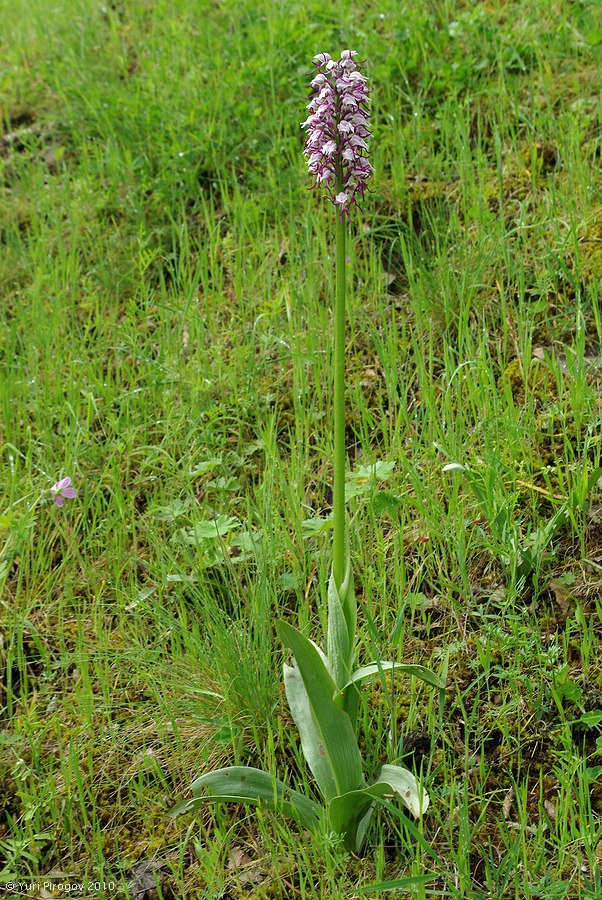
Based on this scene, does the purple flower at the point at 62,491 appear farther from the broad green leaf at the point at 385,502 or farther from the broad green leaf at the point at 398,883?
the broad green leaf at the point at 398,883

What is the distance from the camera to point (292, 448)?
8.96ft

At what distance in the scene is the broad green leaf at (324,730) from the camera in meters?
1.77

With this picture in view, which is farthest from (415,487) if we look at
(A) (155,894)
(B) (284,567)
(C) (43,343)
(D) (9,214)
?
(D) (9,214)

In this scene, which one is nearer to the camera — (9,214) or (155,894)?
(155,894)

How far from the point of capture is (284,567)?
2566 millimetres

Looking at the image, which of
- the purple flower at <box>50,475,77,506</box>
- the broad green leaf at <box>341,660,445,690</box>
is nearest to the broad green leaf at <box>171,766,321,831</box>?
the broad green leaf at <box>341,660,445,690</box>

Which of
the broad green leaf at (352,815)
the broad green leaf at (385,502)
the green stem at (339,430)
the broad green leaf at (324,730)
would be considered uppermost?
the green stem at (339,430)

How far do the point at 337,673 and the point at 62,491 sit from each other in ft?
4.01

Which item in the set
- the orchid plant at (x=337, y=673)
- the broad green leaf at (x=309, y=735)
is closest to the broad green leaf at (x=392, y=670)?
the orchid plant at (x=337, y=673)

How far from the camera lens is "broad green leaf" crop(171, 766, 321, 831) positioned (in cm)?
187

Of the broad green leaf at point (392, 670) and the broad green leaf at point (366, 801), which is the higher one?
the broad green leaf at point (392, 670)

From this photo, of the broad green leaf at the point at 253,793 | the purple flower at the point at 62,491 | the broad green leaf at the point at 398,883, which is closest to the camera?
Answer: the broad green leaf at the point at 398,883

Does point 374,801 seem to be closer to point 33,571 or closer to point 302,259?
point 33,571

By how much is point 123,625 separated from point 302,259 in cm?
175
